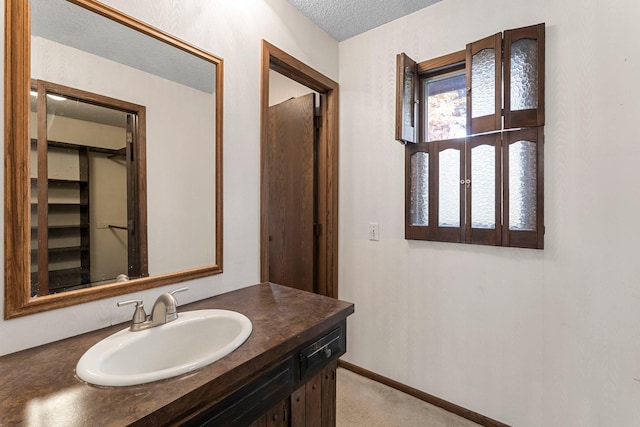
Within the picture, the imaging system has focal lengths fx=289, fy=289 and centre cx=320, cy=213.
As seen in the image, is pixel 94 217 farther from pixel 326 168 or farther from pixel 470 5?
pixel 470 5

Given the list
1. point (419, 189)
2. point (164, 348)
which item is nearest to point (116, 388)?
point (164, 348)

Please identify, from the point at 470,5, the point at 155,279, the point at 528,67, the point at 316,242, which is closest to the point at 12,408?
the point at 155,279

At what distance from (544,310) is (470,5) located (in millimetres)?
1716

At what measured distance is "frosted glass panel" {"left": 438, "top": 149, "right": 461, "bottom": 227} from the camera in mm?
1706

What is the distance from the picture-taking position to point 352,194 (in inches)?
85.4

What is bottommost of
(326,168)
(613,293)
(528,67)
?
(613,293)

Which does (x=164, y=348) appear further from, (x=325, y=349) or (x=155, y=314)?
(x=325, y=349)

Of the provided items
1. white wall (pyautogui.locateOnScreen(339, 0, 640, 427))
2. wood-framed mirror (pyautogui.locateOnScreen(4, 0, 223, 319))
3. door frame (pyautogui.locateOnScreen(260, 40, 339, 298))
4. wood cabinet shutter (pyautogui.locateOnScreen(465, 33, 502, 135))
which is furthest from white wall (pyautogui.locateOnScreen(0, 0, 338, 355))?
wood cabinet shutter (pyautogui.locateOnScreen(465, 33, 502, 135))

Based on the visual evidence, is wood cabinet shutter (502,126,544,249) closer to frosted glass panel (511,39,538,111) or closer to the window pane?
frosted glass panel (511,39,538,111)

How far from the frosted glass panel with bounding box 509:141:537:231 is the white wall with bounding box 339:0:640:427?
0.22ft

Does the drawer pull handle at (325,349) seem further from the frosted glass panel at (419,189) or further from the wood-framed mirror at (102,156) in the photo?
the frosted glass panel at (419,189)

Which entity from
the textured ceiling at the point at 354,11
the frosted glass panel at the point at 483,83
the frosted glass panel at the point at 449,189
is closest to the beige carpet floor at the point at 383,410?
the frosted glass panel at the point at 449,189

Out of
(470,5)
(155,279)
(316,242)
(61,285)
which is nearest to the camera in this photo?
(61,285)

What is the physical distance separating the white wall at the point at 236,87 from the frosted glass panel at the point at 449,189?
110 centimetres
